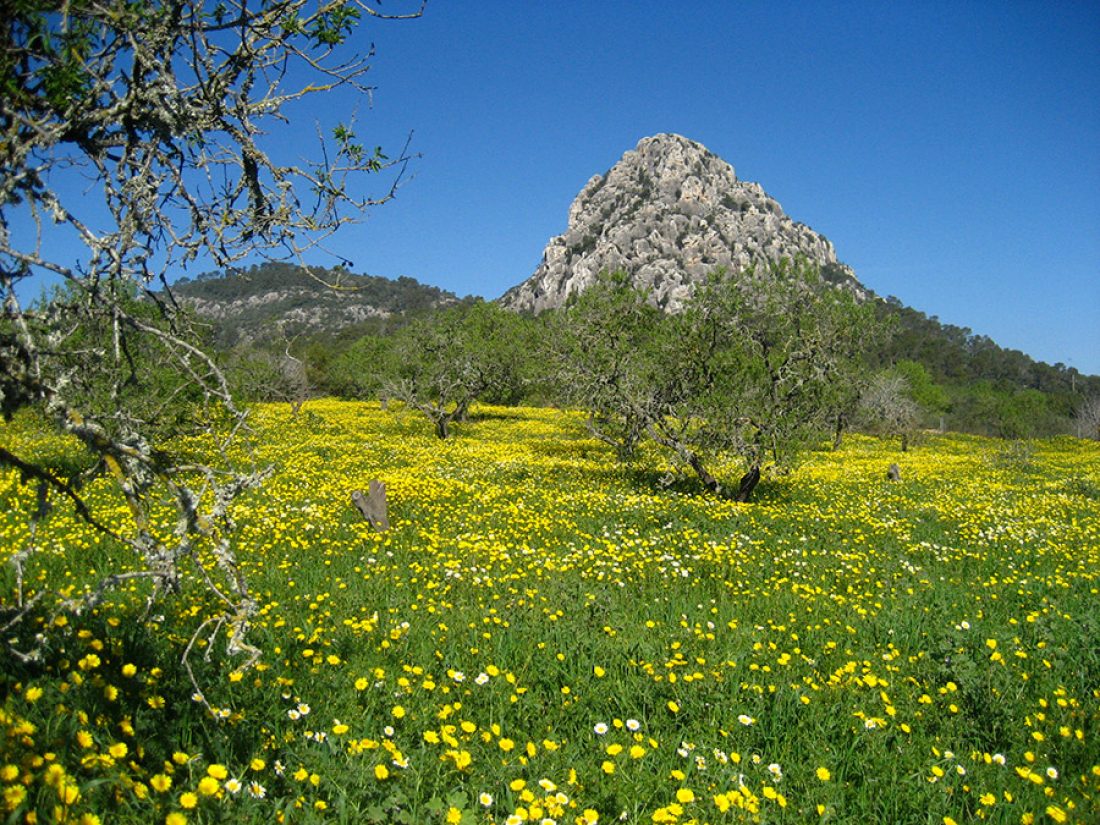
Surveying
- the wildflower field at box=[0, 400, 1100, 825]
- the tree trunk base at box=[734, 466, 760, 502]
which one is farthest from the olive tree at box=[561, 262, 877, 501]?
the wildflower field at box=[0, 400, 1100, 825]

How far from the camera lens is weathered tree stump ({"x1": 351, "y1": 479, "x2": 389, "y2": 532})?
10.1 meters

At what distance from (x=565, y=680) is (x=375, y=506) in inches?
232

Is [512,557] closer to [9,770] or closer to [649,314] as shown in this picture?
[9,770]

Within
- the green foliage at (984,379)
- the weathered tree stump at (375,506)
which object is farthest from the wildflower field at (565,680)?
the green foliage at (984,379)

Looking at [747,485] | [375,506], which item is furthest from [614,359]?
[375,506]

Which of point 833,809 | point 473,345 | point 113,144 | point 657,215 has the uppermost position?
point 657,215

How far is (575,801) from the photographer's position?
147 inches

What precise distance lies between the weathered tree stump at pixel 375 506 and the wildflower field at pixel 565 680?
7.7 inches

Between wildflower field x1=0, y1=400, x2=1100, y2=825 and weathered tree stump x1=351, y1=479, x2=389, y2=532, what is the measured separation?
195 millimetres

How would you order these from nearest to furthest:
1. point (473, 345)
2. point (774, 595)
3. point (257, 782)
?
point (257, 782) < point (774, 595) < point (473, 345)

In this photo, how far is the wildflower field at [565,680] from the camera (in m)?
3.49

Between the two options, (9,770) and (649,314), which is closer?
(9,770)

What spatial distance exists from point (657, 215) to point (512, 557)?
18225 cm

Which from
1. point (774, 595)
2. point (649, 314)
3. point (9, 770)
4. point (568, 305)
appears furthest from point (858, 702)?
point (568, 305)
